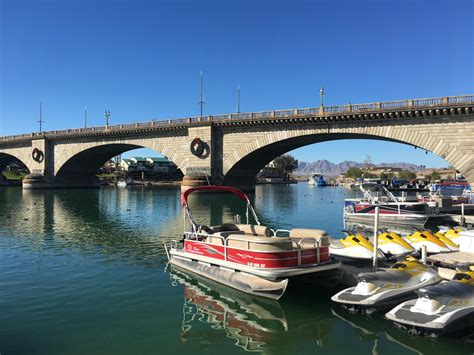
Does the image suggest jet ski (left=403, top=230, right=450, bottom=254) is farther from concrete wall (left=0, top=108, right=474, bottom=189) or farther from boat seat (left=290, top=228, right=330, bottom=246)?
concrete wall (left=0, top=108, right=474, bottom=189)

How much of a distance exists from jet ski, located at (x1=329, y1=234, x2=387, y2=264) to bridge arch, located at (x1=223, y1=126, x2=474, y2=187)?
31.2 m

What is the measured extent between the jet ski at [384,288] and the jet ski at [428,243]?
4.94 metres

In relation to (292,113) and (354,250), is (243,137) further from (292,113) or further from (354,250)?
(354,250)

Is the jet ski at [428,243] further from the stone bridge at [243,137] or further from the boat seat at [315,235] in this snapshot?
the stone bridge at [243,137]

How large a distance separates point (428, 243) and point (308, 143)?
4565 centimetres

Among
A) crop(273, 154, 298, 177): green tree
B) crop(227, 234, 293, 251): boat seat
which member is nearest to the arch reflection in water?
crop(227, 234, 293, 251): boat seat

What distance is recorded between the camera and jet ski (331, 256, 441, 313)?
35.0ft

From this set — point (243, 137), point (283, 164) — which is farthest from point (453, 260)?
point (283, 164)

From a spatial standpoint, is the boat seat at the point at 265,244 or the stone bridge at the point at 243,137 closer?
the boat seat at the point at 265,244

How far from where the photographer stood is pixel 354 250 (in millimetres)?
15508

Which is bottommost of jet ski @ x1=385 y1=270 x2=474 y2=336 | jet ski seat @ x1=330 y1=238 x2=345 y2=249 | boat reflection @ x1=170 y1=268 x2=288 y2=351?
boat reflection @ x1=170 y1=268 x2=288 y2=351

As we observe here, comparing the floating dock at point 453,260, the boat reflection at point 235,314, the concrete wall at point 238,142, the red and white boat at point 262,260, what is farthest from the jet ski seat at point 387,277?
the concrete wall at point 238,142

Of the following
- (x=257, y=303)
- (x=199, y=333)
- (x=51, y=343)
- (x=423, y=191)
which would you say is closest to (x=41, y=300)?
(x=51, y=343)

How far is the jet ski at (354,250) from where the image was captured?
48.9 feet
